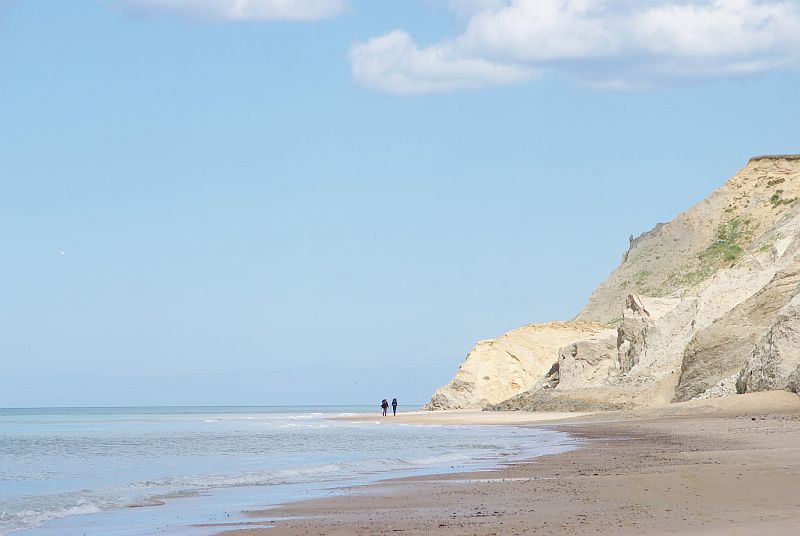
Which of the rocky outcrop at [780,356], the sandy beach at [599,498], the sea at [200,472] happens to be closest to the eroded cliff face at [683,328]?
the rocky outcrop at [780,356]

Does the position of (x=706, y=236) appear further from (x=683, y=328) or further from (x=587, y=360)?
(x=683, y=328)

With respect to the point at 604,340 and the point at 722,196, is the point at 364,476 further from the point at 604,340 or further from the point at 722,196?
the point at 722,196

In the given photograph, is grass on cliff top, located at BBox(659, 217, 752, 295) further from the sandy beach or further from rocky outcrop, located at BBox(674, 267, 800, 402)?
the sandy beach

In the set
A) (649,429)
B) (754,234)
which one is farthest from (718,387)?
(754,234)

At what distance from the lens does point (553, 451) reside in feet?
73.4

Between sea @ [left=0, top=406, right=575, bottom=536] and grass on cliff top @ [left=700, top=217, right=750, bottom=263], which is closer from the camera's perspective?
sea @ [left=0, top=406, right=575, bottom=536]

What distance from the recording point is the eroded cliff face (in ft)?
118

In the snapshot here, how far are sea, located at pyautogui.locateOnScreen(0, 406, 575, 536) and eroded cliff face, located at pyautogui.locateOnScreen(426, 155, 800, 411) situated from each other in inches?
291

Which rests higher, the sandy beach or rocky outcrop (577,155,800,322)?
rocky outcrop (577,155,800,322)

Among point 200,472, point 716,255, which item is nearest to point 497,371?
point 716,255

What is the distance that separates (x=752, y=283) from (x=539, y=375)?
73.8ft

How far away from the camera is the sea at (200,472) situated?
1319 centimetres

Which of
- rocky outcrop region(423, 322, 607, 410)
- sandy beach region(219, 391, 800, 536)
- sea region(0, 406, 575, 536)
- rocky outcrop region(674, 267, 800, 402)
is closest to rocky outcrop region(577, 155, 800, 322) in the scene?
rocky outcrop region(423, 322, 607, 410)

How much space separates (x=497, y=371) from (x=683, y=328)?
2056cm
